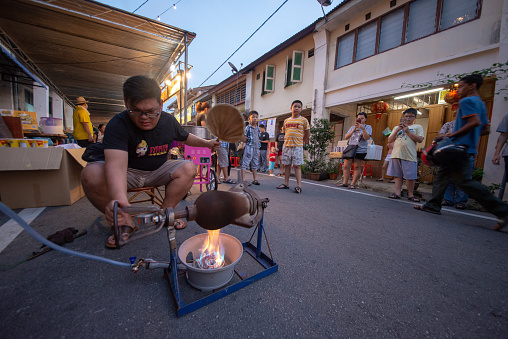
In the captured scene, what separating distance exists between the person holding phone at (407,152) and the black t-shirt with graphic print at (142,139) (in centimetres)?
393

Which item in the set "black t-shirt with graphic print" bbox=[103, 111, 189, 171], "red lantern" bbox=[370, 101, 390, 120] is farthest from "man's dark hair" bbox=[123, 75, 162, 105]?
"red lantern" bbox=[370, 101, 390, 120]

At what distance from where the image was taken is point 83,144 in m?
4.83

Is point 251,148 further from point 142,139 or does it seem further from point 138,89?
point 138,89

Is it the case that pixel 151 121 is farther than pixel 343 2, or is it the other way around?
pixel 343 2

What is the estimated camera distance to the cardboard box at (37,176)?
2209 mm

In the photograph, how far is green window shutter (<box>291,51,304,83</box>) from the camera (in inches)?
345

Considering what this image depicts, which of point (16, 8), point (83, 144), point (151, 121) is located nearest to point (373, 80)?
point (151, 121)

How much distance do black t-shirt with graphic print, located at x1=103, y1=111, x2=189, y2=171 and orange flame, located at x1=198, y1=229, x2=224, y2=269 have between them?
93 centimetres

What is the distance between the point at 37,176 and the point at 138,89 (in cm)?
229

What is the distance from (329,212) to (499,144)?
2789 millimetres

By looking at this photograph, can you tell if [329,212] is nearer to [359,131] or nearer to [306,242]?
[306,242]

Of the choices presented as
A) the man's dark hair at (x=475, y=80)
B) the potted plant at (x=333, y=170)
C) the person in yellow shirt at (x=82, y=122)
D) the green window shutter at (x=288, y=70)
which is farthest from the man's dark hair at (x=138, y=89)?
the green window shutter at (x=288, y=70)

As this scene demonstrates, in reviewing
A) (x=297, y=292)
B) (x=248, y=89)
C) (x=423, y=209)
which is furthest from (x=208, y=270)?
(x=248, y=89)

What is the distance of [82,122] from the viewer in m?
4.50
